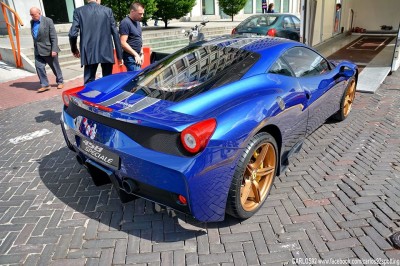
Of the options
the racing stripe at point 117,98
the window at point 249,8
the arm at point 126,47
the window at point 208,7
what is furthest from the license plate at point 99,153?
the window at point 249,8

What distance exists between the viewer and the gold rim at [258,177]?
253cm

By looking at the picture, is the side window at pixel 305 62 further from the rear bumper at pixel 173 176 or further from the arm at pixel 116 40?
the arm at pixel 116 40

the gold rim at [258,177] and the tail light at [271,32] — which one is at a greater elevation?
the tail light at [271,32]

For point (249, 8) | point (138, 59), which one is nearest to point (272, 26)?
point (138, 59)

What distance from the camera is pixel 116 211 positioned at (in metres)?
2.75

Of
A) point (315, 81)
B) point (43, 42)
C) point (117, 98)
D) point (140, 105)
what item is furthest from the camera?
point (43, 42)

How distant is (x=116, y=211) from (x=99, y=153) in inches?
26.9

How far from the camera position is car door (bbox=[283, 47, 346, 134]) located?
3.19 meters

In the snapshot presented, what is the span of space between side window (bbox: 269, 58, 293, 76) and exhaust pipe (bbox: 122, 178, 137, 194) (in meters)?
1.59

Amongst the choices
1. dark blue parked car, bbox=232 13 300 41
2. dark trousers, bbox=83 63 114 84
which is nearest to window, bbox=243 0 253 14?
A: dark blue parked car, bbox=232 13 300 41

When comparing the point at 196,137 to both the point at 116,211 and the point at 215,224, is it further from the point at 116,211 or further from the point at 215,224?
the point at 116,211

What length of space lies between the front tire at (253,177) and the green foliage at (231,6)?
23090 mm

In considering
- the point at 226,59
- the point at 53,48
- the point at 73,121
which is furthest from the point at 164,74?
the point at 53,48

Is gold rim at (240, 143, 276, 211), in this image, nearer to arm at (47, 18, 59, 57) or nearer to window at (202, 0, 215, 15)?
arm at (47, 18, 59, 57)
